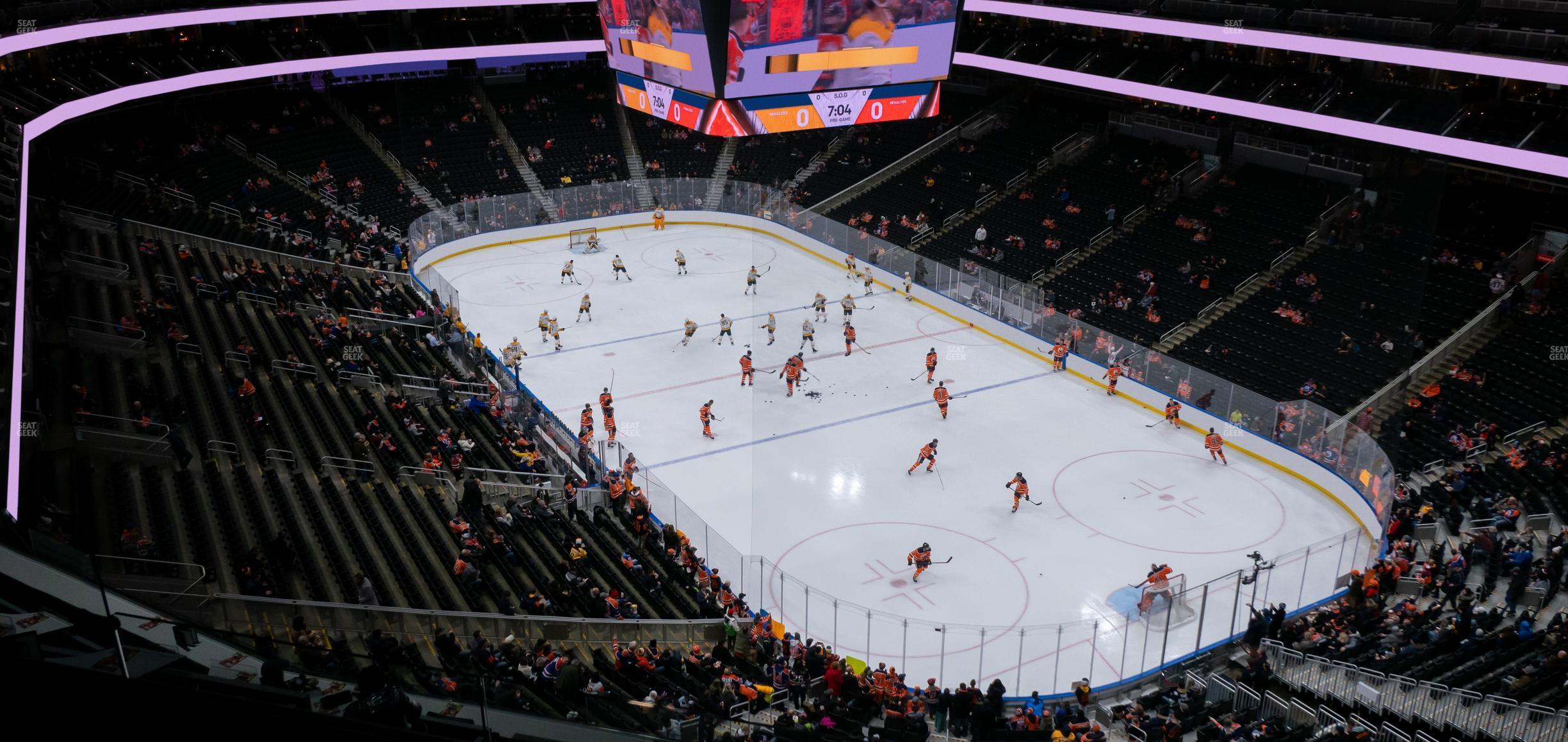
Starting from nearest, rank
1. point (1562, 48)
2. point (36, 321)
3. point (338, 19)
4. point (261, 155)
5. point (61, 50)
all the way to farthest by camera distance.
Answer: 1. point (36, 321)
2. point (1562, 48)
3. point (61, 50)
4. point (261, 155)
5. point (338, 19)

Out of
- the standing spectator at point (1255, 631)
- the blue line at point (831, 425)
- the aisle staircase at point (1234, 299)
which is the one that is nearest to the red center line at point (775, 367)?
the blue line at point (831, 425)

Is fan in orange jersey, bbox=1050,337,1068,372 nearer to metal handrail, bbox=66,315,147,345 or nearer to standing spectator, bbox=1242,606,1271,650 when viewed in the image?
standing spectator, bbox=1242,606,1271,650

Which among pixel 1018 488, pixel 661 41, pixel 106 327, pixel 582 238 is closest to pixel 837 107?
pixel 661 41

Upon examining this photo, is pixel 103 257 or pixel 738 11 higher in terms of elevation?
pixel 738 11

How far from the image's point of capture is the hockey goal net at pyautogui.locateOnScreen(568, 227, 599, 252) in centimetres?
3741

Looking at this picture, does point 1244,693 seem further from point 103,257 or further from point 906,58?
point 103,257

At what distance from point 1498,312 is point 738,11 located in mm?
17532

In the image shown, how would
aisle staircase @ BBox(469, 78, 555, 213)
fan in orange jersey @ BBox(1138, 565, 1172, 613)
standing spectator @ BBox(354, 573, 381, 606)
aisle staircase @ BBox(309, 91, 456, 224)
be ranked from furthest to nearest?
1. aisle staircase @ BBox(469, 78, 555, 213)
2. aisle staircase @ BBox(309, 91, 456, 224)
3. fan in orange jersey @ BBox(1138, 565, 1172, 613)
4. standing spectator @ BBox(354, 573, 381, 606)

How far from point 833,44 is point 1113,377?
38.2ft

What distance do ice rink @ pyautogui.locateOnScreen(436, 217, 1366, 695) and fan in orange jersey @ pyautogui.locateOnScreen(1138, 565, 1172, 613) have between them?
9.3 inches

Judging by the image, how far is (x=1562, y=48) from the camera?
22078mm

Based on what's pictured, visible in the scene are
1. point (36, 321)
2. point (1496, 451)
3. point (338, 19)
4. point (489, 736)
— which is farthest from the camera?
point (338, 19)

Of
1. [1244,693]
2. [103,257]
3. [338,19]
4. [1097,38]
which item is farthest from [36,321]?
[1097,38]

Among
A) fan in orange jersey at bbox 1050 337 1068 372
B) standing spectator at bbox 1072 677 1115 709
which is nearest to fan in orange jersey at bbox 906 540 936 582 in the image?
standing spectator at bbox 1072 677 1115 709
